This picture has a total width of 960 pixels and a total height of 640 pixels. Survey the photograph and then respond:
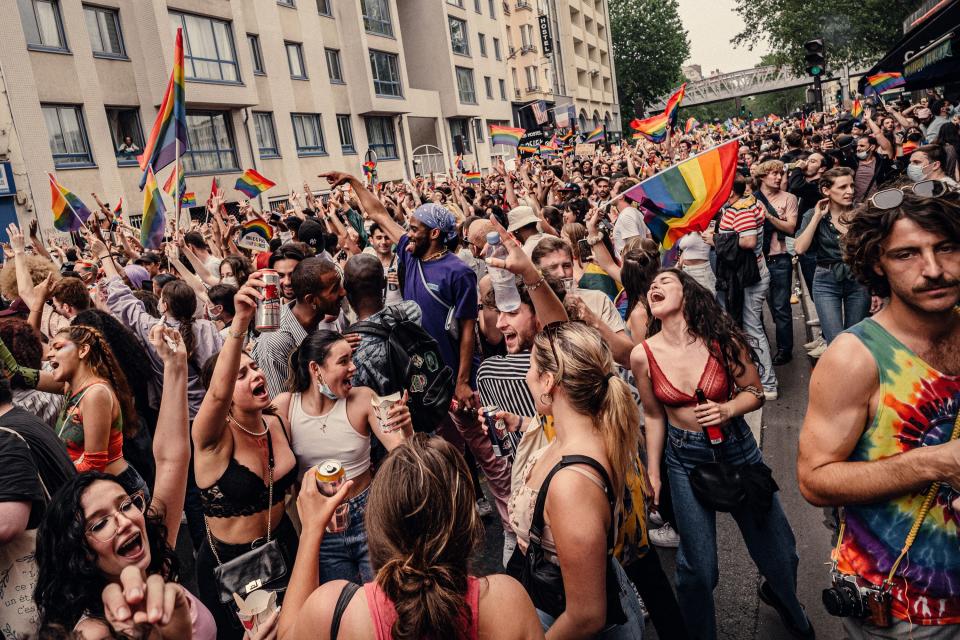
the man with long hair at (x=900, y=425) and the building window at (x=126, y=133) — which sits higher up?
the building window at (x=126, y=133)

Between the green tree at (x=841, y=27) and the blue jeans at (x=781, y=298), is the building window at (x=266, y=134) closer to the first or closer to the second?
the blue jeans at (x=781, y=298)

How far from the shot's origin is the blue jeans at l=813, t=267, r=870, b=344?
237 inches

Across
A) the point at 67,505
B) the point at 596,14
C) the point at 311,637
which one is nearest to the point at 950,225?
the point at 311,637

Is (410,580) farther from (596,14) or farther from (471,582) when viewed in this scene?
(596,14)

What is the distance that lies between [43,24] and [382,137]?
15718mm

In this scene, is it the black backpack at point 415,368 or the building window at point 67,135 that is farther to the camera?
the building window at point 67,135

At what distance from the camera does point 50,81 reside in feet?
58.3

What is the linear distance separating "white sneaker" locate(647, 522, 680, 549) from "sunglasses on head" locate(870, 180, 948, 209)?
2.68 m

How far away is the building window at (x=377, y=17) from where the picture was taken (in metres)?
31.0

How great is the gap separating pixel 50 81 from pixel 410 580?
2082cm

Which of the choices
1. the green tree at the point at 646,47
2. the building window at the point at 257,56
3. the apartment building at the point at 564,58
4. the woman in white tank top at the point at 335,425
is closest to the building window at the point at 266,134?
the building window at the point at 257,56

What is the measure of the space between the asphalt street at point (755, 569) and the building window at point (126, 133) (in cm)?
1897

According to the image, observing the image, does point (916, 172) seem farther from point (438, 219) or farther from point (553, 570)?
point (553, 570)

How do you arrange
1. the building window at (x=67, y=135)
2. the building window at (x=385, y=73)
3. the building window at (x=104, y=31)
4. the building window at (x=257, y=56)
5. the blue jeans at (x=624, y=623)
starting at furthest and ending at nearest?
the building window at (x=385, y=73), the building window at (x=257, y=56), the building window at (x=104, y=31), the building window at (x=67, y=135), the blue jeans at (x=624, y=623)
